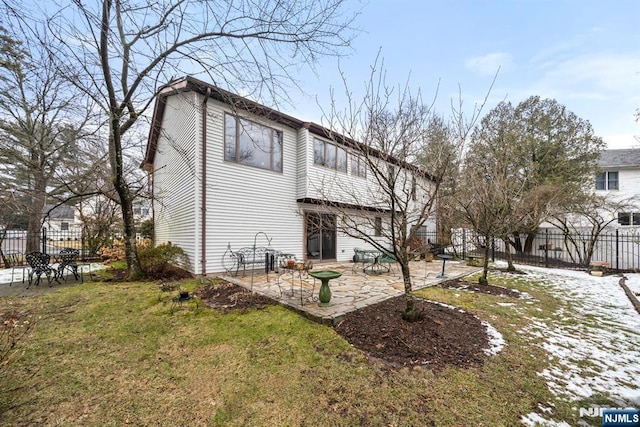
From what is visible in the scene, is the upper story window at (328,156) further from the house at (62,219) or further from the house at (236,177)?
the house at (62,219)

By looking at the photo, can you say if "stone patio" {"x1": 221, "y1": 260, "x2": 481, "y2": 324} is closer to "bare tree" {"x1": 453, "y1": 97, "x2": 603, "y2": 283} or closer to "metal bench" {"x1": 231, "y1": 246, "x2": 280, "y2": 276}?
"metal bench" {"x1": 231, "y1": 246, "x2": 280, "y2": 276}

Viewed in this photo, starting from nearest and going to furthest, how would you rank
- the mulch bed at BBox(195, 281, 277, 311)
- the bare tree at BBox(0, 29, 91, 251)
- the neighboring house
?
the mulch bed at BBox(195, 281, 277, 311) → the bare tree at BBox(0, 29, 91, 251) → the neighboring house

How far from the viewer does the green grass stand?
2244 mm

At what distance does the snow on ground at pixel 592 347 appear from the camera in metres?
2.63

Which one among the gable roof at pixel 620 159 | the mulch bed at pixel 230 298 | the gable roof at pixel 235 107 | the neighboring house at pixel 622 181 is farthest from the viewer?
the gable roof at pixel 620 159

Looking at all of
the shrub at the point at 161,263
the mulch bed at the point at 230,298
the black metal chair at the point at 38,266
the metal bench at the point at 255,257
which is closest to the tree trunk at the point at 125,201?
the shrub at the point at 161,263

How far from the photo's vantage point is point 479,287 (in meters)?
6.82

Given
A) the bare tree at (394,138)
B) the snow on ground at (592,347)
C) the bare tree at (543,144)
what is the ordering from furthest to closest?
the bare tree at (543,144) < the bare tree at (394,138) < the snow on ground at (592,347)

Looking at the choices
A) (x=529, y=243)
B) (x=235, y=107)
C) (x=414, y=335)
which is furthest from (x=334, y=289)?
(x=529, y=243)

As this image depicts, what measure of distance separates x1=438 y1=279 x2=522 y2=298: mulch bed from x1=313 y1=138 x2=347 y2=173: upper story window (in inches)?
241

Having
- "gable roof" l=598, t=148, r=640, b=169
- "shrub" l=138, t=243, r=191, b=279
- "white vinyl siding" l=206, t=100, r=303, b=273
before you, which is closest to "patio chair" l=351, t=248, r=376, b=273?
"white vinyl siding" l=206, t=100, r=303, b=273

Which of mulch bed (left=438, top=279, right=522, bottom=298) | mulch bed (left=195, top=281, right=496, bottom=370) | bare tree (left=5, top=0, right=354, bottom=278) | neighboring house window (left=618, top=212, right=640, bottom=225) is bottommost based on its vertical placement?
mulch bed (left=438, top=279, right=522, bottom=298)

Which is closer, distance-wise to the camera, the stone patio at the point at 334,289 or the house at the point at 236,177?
the stone patio at the point at 334,289

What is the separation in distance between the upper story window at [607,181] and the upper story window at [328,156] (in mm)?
18796
